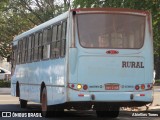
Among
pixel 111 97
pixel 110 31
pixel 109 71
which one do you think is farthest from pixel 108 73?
pixel 110 31

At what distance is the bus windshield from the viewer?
607 inches

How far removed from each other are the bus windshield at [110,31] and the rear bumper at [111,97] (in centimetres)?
136

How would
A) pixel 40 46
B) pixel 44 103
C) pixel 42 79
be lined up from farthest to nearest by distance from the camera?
pixel 40 46, pixel 42 79, pixel 44 103

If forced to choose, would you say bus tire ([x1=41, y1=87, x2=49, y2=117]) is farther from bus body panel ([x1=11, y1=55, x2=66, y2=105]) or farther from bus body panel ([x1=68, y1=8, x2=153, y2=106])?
bus body panel ([x1=68, y1=8, x2=153, y2=106])

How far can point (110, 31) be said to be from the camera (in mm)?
15516

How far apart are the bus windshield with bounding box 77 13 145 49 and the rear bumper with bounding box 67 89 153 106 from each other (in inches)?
53.6

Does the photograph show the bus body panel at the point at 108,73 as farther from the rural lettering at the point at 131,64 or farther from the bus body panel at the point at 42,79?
the bus body panel at the point at 42,79

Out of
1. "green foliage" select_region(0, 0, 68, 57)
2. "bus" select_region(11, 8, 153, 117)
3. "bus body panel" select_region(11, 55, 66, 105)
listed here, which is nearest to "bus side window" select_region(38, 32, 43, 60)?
"bus body panel" select_region(11, 55, 66, 105)

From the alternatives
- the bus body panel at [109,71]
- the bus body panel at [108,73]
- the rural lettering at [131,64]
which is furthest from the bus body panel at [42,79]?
the rural lettering at [131,64]

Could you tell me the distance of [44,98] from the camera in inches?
708

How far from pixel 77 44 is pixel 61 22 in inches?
51.5

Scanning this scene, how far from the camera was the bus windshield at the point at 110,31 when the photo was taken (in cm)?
1541

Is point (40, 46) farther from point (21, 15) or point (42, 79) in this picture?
point (21, 15)

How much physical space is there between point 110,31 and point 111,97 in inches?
75.2
